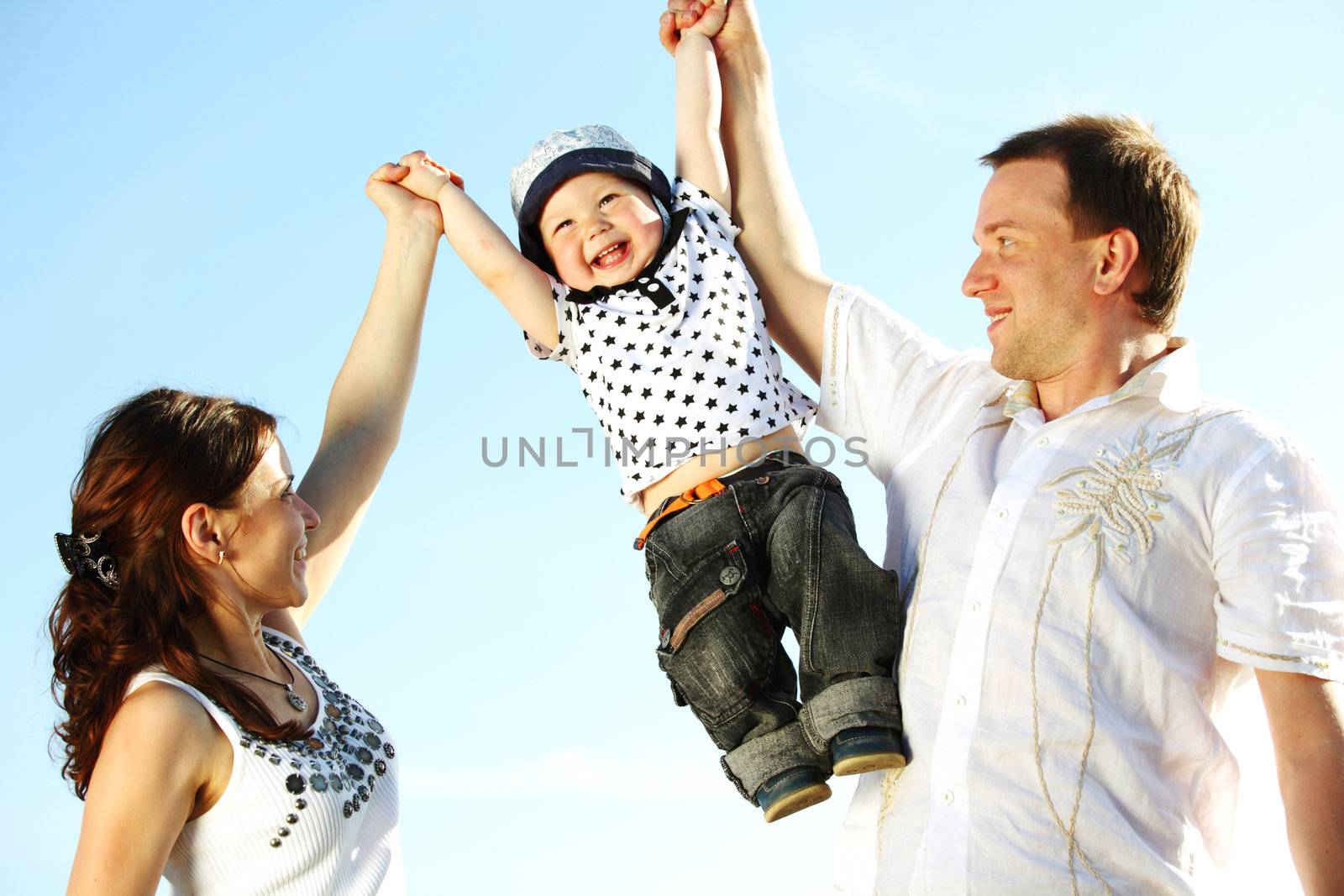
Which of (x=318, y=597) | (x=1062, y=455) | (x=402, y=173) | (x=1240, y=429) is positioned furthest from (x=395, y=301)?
(x=1240, y=429)

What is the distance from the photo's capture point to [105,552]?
8.73 ft

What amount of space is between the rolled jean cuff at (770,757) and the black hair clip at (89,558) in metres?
1.32

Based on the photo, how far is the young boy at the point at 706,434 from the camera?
261 centimetres

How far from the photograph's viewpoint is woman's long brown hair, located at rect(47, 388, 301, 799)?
2.55 metres

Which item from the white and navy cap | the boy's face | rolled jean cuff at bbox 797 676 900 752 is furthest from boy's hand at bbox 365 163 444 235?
rolled jean cuff at bbox 797 676 900 752

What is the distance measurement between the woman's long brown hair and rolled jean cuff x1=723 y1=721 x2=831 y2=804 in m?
0.92

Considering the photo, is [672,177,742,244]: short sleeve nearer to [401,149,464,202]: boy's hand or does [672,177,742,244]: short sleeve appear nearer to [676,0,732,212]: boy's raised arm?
[676,0,732,212]: boy's raised arm

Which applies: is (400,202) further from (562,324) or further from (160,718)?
(160,718)

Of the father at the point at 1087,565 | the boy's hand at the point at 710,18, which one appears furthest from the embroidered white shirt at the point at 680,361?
the boy's hand at the point at 710,18

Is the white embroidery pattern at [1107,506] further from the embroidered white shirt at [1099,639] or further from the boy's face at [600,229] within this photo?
the boy's face at [600,229]

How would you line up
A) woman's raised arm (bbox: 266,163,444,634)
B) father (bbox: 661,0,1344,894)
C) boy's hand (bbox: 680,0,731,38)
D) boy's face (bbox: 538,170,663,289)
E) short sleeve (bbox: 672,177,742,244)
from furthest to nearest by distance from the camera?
boy's hand (bbox: 680,0,731,38) < woman's raised arm (bbox: 266,163,444,634) < short sleeve (bbox: 672,177,742,244) < boy's face (bbox: 538,170,663,289) < father (bbox: 661,0,1344,894)

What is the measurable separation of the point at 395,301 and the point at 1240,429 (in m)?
2.09

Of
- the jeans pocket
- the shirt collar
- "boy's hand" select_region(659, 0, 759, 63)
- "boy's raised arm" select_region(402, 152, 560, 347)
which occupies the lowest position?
the jeans pocket

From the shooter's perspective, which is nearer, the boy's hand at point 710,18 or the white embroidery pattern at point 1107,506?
the white embroidery pattern at point 1107,506
